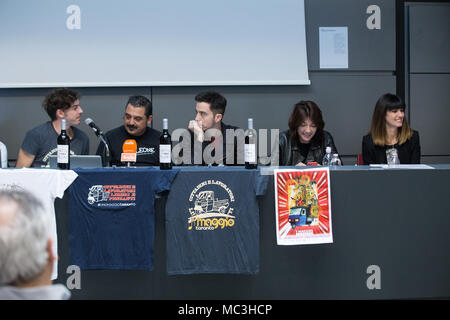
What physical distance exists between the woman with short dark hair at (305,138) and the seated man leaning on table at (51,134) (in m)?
1.58

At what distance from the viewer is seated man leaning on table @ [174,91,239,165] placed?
10.7 ft

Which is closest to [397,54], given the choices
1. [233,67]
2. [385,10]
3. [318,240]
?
[385,10]

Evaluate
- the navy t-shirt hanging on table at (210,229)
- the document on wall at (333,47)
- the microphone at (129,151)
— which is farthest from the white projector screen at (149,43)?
the navy t-shirt hanging on table at (210,229)

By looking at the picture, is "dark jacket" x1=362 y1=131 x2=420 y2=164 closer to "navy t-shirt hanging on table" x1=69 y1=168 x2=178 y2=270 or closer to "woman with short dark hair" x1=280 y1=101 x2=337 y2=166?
"woman with short dark hair" x1=280 y1=101 x2=337 y2=166

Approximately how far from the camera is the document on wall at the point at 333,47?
14.1 feet

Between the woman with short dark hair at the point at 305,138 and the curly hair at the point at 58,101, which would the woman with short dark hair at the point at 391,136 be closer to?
the woman with short dark hair at the point at 305,138

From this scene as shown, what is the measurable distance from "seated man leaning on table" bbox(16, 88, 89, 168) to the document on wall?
2263 millimetres

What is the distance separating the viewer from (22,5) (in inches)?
163

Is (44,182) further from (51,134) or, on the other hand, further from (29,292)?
(29,292)

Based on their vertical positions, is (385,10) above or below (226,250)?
above

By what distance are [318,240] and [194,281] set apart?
2.43 ft

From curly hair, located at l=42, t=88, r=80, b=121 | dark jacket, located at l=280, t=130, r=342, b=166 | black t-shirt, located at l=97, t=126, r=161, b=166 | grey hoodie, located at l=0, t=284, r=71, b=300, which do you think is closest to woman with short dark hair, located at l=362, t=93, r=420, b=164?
dark jacket, located at l=280, t=130, r=342, b=166

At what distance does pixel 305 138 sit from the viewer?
11.0 ft
